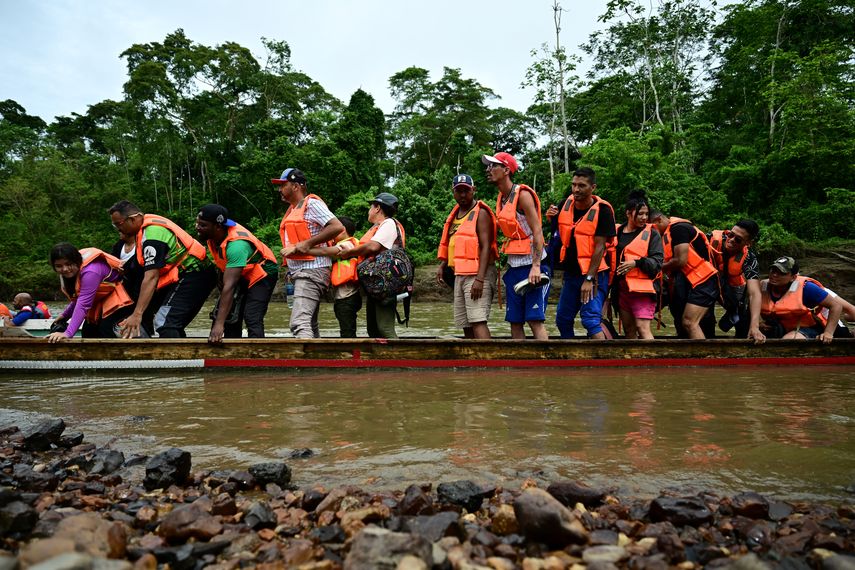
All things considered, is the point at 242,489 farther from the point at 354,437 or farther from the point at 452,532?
the point at 452,532

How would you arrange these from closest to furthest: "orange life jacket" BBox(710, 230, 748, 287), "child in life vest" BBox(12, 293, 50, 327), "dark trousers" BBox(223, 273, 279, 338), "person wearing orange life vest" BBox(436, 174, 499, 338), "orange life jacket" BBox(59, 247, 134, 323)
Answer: "person wearing orange life vest" BBox(436, 174, 499, 338) → "orange life jacket" BBox(59, 247, 134, 323) → "dark trousers" BBox(223, 273, 279, 338) → "orange life jacket" BBox(710, 230, 748, 287) → "child in life vest" BBox(12, 293, 50, 327)

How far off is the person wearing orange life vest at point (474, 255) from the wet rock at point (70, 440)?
146 inches

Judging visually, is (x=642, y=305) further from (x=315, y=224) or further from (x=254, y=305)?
(x=254, y=305)

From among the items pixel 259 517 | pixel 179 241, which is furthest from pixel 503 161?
pixel 259 517

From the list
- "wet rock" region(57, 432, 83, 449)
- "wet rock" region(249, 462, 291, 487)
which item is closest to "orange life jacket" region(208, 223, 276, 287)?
"wet rock" region(57, 432, 83, 449)

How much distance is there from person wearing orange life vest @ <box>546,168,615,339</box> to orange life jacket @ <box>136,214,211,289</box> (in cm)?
415

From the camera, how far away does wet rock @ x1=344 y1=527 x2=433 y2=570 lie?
1.77 m

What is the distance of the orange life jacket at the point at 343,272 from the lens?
5992mm

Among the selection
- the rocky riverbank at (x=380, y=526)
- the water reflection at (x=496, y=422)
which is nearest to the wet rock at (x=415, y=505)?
the rocky riverbank at (x=380, y=526)

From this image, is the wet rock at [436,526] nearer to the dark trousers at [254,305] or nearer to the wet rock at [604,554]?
the wet rock at [604,554]

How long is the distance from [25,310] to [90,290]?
4418 mm

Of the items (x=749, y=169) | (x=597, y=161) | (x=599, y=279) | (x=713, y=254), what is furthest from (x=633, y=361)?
(x=749, y=169)

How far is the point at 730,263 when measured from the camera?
6.79 metres

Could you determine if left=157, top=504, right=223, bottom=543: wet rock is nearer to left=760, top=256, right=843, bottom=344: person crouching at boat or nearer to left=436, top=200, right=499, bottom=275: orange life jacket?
left=436, top=200, right=499, bottom=275: orange life jacket
